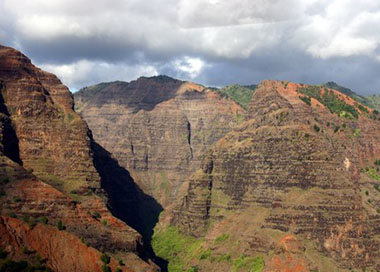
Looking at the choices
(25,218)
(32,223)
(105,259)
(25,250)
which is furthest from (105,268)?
(25,218)

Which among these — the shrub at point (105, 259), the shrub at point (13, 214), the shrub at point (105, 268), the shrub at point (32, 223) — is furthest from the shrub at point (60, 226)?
the shrub at point (105, 268)

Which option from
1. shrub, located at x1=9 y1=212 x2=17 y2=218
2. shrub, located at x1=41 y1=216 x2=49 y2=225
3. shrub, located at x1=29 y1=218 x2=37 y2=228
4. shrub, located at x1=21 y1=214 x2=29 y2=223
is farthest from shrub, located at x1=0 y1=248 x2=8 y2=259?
shrub, located at x1=41 y1=216 x2=49 y2=225

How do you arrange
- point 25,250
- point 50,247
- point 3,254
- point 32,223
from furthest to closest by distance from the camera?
point 32,223, point 50,247, point 25,250, point 3,254

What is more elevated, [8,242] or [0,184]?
[0,184]

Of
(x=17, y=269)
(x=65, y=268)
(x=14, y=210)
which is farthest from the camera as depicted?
(x=14, y=210)

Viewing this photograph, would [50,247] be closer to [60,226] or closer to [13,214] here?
[60,226]

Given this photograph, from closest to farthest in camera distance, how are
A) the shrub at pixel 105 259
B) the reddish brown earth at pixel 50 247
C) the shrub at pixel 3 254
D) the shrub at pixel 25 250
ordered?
1. the shrub at pixel 3 254
2. the shrub at pixel 25 250
3. the reddish brown earth at pixel 50 247
4. the shrub at pixel 105 259

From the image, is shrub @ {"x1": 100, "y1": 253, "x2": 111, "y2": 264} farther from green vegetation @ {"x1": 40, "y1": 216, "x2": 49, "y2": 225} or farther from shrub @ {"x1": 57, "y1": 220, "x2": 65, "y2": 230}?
green vegetation @ {"x1": 40, "y1": 216, "x2": 49, "y2": 225}

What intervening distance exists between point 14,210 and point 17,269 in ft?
94.7

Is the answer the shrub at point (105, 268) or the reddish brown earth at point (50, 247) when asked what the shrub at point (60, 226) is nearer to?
the reddish brown earth at point (50, 247)

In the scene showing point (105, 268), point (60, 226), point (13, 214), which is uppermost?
point (13, 214)

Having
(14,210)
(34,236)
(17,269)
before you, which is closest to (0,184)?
(14,210)

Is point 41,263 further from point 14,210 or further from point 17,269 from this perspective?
point 14,210

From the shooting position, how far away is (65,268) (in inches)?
7205
